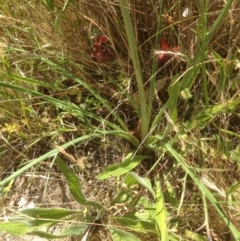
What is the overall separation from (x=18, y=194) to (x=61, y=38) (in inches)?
18.1

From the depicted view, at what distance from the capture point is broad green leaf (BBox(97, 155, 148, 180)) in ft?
2.99

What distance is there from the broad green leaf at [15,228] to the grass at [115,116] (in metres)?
0.05

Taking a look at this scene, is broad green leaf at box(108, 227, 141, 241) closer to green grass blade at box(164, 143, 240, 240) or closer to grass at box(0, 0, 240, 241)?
grass at box(0, 0, 240, 241)

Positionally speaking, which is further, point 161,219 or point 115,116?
point 115,116

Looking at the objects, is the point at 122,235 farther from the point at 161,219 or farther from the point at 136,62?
the point at 136,62

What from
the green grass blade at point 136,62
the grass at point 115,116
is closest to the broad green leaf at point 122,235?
the grass at point 115,116

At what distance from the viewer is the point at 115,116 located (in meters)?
1.01

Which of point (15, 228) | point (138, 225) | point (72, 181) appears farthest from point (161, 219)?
point (15, 228)

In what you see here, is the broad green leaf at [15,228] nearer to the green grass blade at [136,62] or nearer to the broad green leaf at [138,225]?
the broad green leaf at [138,225]

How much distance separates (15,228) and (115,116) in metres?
0.36

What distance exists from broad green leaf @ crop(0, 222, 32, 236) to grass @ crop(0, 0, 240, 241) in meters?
0.05

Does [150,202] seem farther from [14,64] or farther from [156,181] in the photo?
[14,64]

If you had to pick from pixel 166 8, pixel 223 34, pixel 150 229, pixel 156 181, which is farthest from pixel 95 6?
pixel 150 229

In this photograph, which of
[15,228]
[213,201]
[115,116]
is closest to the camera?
[213,201]
